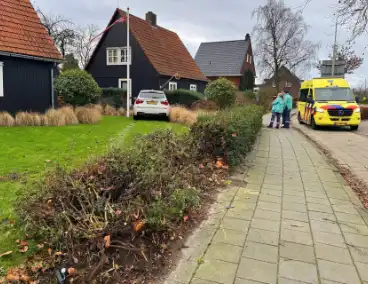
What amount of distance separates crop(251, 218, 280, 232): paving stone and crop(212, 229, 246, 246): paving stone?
12.5 inches

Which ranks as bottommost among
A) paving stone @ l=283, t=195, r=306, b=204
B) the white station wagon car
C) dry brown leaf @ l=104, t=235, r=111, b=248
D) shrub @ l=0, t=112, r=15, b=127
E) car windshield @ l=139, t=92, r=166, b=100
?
paving stone @ l=283, t=195, r=306, b=204

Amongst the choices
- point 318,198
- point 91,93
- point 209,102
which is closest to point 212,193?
point 318,198

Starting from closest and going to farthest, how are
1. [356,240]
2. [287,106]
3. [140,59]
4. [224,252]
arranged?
[224,252] → [356,240] → [287,106] → [140,59]

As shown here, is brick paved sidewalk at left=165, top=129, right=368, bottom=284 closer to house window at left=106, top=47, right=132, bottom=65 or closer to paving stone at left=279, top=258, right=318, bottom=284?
paving stone at left=279, top=258, right=318, bottom=284

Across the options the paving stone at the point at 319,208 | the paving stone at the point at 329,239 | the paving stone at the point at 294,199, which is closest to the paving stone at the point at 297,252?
the paving stone at the point at 329,239

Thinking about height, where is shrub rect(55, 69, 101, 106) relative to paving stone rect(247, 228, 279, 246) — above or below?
above

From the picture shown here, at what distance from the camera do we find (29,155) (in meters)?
6.47

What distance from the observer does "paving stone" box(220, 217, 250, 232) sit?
3.61 m

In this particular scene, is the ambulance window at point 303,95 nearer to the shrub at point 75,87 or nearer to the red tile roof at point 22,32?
the shrub at point 75,87

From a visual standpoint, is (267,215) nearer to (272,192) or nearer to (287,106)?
(272,192)

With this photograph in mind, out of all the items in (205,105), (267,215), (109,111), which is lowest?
(267,215)

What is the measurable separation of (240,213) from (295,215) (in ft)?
2.47

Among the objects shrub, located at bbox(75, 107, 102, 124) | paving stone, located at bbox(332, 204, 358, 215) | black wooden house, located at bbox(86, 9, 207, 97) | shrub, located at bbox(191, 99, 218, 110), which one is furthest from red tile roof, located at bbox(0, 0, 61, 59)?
paving stone, located at bbox(332, 204, 358, 215)

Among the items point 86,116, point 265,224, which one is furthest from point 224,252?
point 86,116
